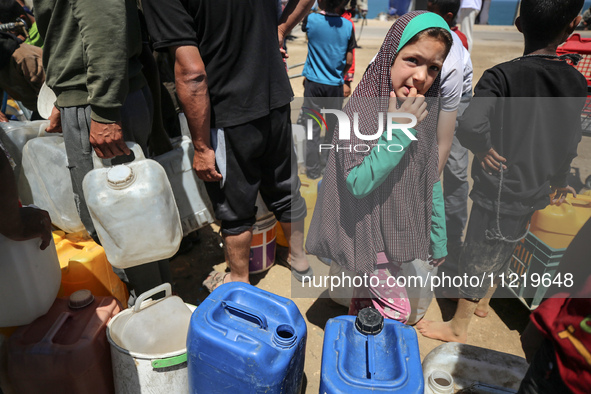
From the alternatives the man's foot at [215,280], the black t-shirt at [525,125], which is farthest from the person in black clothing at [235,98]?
the black t-shirt at [525,125]

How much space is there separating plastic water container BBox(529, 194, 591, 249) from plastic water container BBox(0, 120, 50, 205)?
3.12 meters

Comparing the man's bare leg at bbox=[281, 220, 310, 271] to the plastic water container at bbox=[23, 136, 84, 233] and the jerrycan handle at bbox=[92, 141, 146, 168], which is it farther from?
the plastic water container at bbox=[23, 136, 84, 233]

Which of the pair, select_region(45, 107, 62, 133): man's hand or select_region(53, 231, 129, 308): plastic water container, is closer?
select_region(53, 231, 129, 308): plastic water container

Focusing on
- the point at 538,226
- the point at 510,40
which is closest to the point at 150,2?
the point at 538,226

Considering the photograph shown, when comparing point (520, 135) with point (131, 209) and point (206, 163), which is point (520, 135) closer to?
point (206, 163)

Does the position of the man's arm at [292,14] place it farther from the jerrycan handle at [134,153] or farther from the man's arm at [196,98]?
the jerrycan handle at [134,153]

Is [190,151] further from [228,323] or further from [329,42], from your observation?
[329,42]

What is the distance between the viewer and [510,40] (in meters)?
15.3

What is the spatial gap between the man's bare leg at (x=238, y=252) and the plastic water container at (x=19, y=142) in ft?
4.02

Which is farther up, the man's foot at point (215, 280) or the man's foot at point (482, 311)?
the man's foot at point (215, 280)

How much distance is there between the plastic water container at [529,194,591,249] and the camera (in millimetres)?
2369

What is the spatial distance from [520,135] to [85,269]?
7.80ft

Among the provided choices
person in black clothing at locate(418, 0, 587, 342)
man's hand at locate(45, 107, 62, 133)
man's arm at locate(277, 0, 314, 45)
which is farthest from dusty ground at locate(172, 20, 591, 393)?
man's arm at locate(277, 0, 314, 45)

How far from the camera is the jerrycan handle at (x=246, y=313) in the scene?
1515 mm
